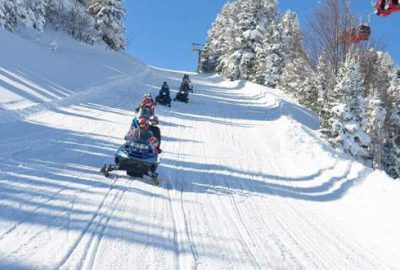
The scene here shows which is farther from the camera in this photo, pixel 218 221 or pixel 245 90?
pixel 245 90

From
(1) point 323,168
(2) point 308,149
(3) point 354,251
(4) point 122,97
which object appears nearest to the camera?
(3) point 354,251

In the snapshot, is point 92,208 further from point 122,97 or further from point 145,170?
point 122,97

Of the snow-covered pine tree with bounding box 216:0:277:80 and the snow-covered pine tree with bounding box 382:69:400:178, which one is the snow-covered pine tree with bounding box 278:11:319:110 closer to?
the snow-covered pine tree with bounding box 382:69:400:178

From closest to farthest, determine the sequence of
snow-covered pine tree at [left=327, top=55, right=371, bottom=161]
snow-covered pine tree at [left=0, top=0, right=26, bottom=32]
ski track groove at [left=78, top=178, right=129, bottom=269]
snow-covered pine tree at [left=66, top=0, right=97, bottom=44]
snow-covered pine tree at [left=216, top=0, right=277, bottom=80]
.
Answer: ski track groove at [left=78, top=178, right=129, bottom=269]
snow-covered pine tree at [left=327, top=55, right=371, bottom=161]
snow-covered pine tree at [left=0, top=0, right=26, bottom=32]
snow-covered pine tree at [left=66, top=0, right=97, bottom=44]
snow-covered pine tree at [left=216, top=0, right=277, bottom=80]

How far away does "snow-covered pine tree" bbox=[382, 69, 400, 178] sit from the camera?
33.8m

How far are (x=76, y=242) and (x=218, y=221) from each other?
2.53 meters

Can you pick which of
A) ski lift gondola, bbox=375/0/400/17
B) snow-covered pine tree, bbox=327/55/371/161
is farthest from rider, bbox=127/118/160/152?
snow-covered pine tree, bbox=327/55/371/161

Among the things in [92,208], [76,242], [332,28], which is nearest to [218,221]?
[92,208]

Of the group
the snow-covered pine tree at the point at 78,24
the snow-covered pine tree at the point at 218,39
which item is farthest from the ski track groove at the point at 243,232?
the snow-covered pine tree at the point at 218,39

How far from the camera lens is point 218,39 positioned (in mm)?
65500

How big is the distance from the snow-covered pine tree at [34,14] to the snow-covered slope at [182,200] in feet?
48.2

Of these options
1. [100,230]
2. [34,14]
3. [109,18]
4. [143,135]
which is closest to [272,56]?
[109,18]

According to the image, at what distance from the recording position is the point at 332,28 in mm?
27188

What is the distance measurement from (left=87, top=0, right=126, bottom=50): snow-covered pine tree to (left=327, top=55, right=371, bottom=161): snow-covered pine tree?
29.3 metres
